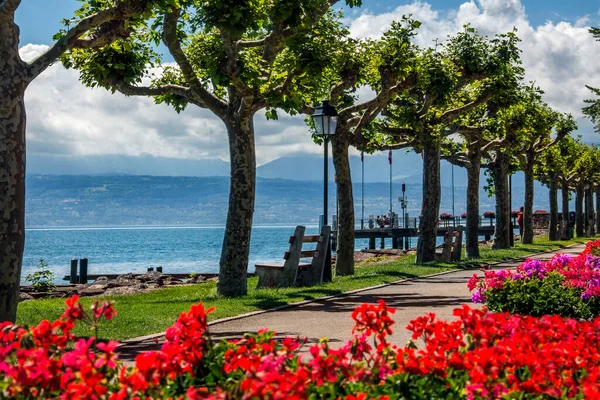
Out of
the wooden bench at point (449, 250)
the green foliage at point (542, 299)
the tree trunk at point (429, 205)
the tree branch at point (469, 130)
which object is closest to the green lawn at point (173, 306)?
the green foliage at point (542, 299)

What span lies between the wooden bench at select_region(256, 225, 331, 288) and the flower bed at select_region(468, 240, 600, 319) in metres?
6.20

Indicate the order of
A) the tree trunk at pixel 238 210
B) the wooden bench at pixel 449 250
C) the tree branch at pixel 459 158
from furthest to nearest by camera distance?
the tree branch at pixel 459 158, the wooden bench at pixel 449 250, the tree trunk at pixel 238 210

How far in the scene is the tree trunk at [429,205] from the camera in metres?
28.1

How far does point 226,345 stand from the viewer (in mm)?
5418

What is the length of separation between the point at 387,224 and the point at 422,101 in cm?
4094

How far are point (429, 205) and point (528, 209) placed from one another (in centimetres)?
1903

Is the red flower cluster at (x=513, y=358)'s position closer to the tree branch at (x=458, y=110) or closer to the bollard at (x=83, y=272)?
the tree branch at (x=458, y=110)

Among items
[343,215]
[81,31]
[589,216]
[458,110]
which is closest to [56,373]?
[81,31]

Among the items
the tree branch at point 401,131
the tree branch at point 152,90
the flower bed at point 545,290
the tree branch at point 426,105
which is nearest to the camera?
the flower bed at point 545,290

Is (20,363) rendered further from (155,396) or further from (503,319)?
(503,319)

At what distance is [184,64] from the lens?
16469 mm

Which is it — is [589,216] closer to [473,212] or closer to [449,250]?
[473,212]

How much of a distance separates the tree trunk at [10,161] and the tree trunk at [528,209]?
37.2m

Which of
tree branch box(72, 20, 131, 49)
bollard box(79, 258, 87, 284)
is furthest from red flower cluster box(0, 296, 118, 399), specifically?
bollard box(79, 258, 87, 284)
